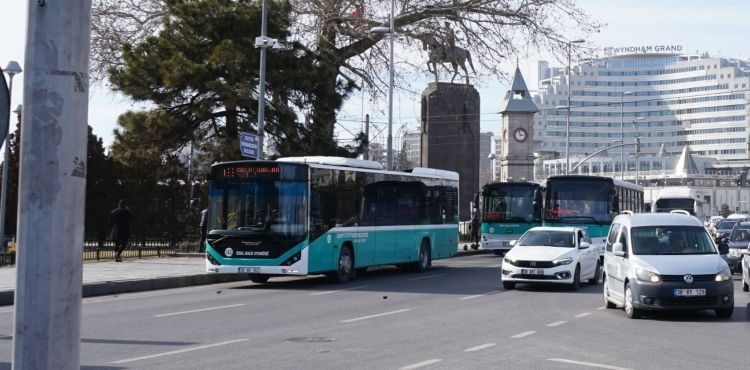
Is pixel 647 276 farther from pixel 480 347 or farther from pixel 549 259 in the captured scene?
pixel 549 259

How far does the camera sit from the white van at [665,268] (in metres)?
16.6

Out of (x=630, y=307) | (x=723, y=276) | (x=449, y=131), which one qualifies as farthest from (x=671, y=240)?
(x=449, y=131)

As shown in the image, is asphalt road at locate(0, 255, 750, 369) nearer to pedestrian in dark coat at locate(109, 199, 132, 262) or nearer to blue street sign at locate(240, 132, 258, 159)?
blue street sign at locate(240, 132, 258, 159)

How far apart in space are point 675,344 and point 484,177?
18122cm

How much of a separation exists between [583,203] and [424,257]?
739 centimetres

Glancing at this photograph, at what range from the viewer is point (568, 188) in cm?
3616

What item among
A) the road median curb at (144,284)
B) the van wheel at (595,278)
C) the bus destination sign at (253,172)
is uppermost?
the bus destination sign at (253,172)

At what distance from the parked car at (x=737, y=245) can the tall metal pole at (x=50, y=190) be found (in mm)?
28032

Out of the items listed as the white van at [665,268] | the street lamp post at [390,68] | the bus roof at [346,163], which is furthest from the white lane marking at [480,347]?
the street lamp post at [390,68]

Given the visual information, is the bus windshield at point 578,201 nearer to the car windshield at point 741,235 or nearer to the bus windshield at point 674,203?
the car windshield at point 741,235

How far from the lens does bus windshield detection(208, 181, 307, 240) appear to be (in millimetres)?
23828

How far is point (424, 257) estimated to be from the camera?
3155 centimetres

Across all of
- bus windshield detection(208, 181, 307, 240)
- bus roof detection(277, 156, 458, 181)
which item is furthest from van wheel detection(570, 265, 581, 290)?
bus roof detection(277, 156, 458, 181)

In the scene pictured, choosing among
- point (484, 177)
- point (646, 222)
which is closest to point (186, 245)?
point (646, 222)
